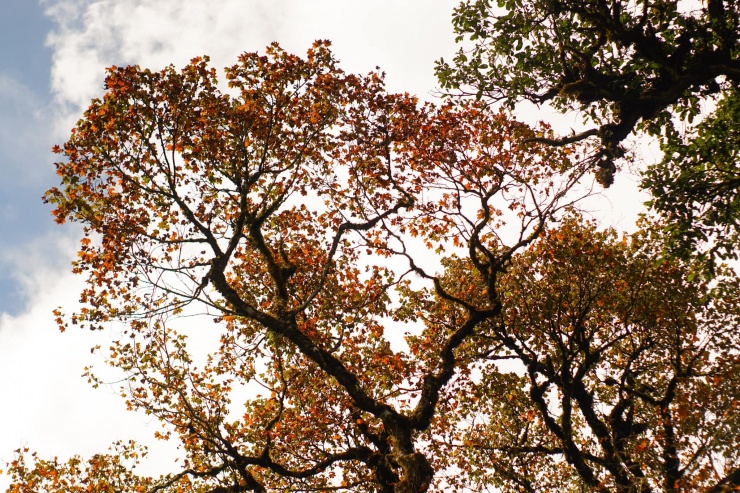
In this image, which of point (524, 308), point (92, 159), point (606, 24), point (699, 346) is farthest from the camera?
point (524, 308)

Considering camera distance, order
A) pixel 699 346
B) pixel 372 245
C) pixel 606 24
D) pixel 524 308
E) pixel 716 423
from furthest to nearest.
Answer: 1. pixel 524 308
2. pixel 699 346
3. pixel 372 245
4. pixel 606 24
5. pixel 716 423

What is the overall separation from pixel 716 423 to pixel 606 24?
1029 centimetres

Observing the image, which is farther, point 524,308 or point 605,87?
point 524,308

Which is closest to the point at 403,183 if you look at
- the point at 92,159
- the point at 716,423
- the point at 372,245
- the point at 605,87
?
the point at 372,245

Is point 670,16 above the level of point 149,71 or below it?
below

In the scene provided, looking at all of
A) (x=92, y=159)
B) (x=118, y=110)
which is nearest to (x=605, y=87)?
(x=118, y=110)

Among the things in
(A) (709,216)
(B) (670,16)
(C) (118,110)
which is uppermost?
(C) (118,110)

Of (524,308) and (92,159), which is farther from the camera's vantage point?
(524,308)

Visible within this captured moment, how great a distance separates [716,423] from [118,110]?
16420 millimetres

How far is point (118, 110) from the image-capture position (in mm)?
13383

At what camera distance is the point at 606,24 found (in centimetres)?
1266

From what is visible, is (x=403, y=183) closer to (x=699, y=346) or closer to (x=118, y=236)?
(x=118, y=236)

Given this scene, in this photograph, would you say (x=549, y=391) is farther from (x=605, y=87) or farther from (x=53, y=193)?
(x=53, y=193)

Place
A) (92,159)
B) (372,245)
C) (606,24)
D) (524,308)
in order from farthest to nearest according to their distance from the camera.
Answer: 1. (524,308)
2. (372,245)
3. (92,159)
4. (606,24)
